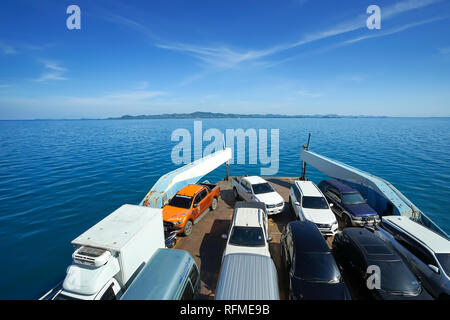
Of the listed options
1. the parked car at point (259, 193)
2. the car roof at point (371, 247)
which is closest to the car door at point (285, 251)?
the car roof at point (371, 247)

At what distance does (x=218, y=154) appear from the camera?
19.1 meters

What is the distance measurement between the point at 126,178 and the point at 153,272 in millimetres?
22198

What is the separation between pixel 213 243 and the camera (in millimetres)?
9078

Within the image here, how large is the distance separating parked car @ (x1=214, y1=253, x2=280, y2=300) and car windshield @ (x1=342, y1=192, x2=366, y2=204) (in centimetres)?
817

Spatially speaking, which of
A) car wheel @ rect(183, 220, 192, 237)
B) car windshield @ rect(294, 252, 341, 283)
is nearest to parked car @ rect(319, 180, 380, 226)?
car windshield @ rect(294, 252, 341, 283)

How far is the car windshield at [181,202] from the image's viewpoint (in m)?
10.1

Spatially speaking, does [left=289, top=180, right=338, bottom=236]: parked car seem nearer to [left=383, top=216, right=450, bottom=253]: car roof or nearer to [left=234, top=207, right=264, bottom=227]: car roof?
[left=383, top=216, right=450, bottom=253]: car roof

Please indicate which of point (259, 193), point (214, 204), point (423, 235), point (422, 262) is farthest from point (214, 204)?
point (423, 235)

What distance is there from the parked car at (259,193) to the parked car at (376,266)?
403 cm

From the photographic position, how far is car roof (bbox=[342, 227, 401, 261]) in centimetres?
611

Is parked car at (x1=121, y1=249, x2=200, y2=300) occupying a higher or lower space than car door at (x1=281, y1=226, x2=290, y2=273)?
higher

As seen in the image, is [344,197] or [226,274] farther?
[344,197]
